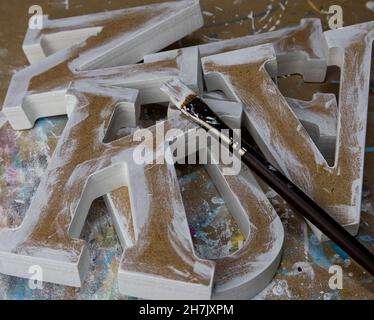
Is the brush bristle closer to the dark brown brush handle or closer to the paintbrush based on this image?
the paintbrush

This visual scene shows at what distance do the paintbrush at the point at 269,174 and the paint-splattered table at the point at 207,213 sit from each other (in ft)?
0.32

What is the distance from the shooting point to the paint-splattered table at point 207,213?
0.88 metres

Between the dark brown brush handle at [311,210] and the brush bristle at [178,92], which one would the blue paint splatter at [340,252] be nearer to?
the dark brown brush handle at [311,210]

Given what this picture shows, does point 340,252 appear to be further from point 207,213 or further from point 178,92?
point 178,92

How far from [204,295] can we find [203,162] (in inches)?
10.9

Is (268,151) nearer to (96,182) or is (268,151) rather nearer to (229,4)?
(96,182)

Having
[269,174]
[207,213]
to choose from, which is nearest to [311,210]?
[269,174]

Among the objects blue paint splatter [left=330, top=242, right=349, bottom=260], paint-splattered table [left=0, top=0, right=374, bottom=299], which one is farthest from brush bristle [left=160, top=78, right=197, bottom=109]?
blue paint splatter [left=330, top=242, right=349, bottom=260]

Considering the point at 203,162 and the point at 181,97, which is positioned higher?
the point at 181,97

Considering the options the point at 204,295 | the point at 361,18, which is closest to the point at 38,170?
the point at 204,295

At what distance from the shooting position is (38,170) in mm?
1025

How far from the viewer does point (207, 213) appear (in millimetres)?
948

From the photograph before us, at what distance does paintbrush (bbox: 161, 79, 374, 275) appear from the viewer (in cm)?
79

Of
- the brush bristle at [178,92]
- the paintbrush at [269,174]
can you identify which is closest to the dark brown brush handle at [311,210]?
the paintbrush at [269,174]
